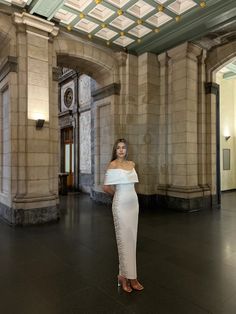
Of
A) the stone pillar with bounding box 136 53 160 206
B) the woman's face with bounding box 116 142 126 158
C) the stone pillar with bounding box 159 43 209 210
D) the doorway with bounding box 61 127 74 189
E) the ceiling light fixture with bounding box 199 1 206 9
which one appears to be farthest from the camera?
the doorway with bounding box 61 127 74 189

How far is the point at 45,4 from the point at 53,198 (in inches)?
178

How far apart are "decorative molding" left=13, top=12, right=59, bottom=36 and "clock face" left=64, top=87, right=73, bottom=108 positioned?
20.9 feet

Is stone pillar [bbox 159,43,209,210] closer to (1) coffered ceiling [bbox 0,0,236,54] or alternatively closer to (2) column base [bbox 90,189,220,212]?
(2) column base [bbox 90,189,220,212]

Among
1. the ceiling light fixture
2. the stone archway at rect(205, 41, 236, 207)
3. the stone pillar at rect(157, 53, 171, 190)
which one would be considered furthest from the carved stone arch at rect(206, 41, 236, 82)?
the ceiling light fixture

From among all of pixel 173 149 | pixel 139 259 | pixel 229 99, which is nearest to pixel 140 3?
pixel 173 149

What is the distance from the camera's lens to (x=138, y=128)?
814cm

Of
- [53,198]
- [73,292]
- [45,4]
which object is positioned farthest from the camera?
[53,198]

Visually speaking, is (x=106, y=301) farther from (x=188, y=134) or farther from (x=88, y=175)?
(x=88, y=175)

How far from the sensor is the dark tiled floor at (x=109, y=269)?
250cm

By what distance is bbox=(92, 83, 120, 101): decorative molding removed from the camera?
26.3ft

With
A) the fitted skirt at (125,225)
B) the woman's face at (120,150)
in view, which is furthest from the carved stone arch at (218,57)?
the fitted skirt at (125,225)

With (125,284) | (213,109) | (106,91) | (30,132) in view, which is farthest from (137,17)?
(125,284)

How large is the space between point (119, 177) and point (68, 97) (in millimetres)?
10772

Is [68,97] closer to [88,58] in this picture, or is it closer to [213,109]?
[88,58]
